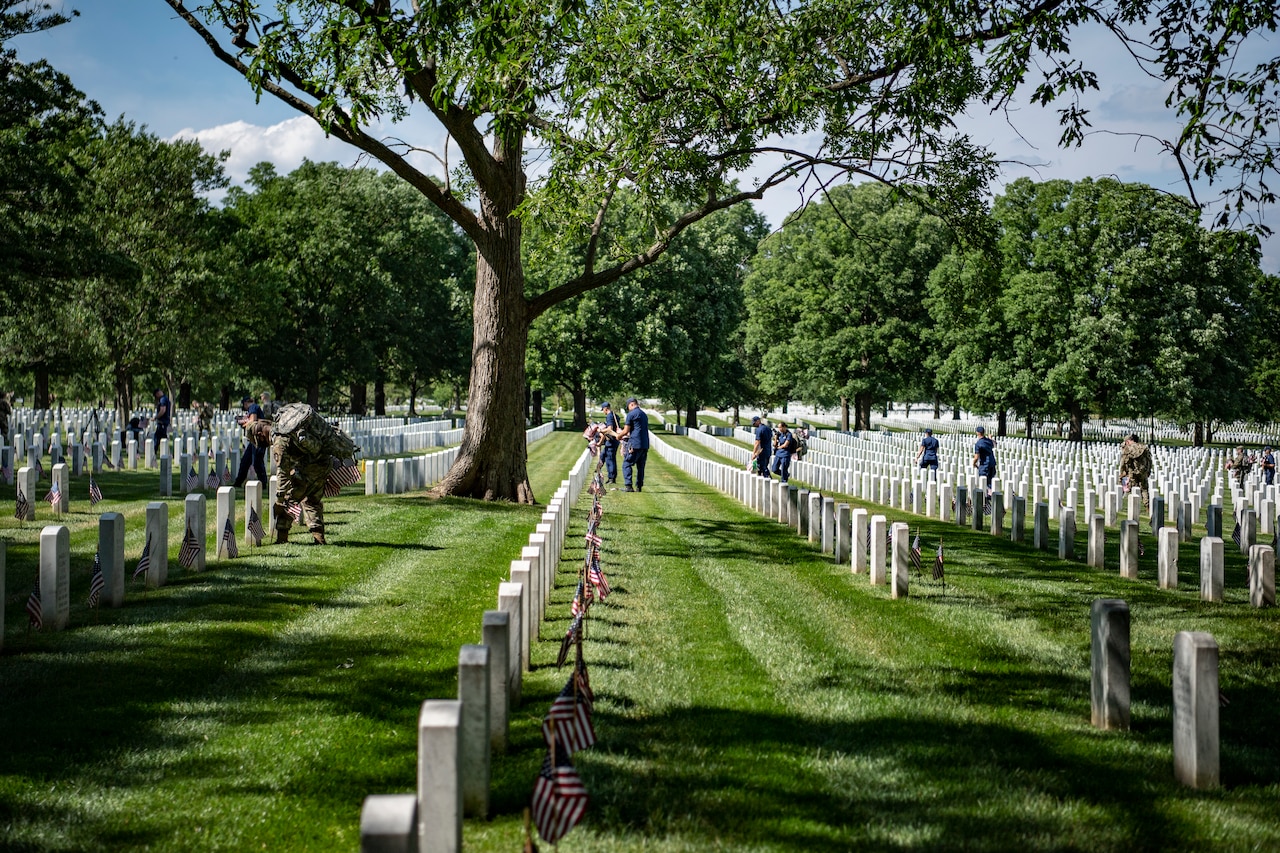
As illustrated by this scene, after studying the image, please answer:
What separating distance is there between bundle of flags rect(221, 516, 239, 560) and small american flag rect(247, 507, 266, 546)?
77cm

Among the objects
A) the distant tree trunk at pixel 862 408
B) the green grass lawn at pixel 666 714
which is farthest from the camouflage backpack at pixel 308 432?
the distant tree trunk at pixel 862 408

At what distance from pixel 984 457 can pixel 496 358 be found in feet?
41.9

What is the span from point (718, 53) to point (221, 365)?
151ft

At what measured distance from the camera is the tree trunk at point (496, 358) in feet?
57.3

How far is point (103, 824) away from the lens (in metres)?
4.48

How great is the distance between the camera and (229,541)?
11.2 metres

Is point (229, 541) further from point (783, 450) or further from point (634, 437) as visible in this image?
point (783, 450)

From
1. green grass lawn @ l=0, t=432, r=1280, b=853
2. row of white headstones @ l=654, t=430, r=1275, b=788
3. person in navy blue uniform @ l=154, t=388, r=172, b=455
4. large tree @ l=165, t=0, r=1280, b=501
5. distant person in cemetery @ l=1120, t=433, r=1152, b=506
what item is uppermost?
large tree @ l=165, t=0, r=1280, b=501

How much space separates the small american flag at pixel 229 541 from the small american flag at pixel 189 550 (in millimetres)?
836

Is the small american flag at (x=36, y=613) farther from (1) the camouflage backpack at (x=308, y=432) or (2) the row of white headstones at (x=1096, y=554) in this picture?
(2) the row of white headstones at (x=1096, y=554)

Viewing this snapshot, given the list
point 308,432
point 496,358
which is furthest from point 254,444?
point 308,432

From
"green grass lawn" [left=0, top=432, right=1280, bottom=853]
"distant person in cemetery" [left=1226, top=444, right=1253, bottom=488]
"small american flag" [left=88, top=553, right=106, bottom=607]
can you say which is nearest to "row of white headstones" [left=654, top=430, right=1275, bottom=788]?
"green grass lawn" [left=0, top=432, right=1280, bottom=853]

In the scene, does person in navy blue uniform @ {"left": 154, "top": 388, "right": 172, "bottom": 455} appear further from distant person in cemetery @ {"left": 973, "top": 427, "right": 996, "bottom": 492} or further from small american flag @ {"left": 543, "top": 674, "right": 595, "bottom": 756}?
small american flag @ {"left": 543, "top": 674, "right": 595, "bottom": 756}

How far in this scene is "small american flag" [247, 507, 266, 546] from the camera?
39.5 ft
